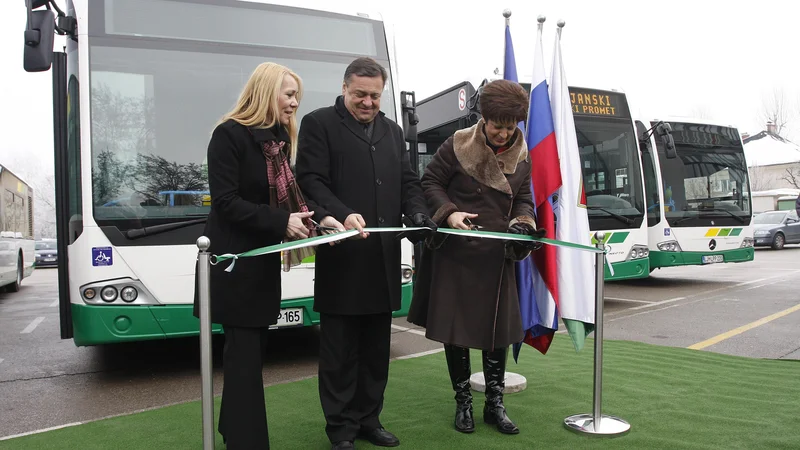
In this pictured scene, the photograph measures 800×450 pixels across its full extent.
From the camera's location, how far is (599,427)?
3.37 m

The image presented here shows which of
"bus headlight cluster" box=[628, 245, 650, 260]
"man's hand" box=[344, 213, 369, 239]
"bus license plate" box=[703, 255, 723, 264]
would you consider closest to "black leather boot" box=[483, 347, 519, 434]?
"man's hand" box=[344, 213, 369, 239]

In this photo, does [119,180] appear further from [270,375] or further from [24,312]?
[24,312]

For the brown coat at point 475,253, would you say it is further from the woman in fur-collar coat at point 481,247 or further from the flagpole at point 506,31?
the flagpole at point 506,31

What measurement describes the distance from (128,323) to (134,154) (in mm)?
1244

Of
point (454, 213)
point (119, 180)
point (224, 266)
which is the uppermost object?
point (119, 180)

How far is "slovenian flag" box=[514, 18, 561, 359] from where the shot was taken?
12.0 ft

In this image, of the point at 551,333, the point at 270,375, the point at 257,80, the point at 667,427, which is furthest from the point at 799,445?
the point at 270,375

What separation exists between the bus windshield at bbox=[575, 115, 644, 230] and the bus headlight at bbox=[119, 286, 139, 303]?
6.08m

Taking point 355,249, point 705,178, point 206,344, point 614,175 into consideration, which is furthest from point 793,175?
point 206,344

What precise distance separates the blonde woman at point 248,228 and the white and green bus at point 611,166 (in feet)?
19.0

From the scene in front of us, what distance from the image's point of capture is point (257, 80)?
288cm

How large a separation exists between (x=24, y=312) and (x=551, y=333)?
10032 millimetres

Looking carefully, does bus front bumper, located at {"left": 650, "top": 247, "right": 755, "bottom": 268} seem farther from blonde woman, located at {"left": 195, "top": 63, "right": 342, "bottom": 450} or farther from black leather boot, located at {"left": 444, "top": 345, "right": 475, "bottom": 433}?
blonde woman, located at {"left": 195, "top": 63, "right": 342, "bottom": 450}

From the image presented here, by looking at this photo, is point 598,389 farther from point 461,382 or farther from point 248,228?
point 248,228
